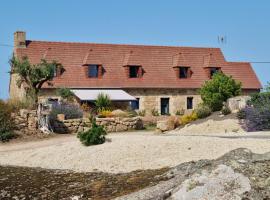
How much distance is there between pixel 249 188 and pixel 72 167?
9.23m

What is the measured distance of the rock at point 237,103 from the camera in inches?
1141

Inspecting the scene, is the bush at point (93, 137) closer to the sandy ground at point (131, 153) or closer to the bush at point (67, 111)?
the sandy ground at point (131, 153)

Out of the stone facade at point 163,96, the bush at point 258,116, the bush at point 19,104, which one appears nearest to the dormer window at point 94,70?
the stone facade at point 163,96

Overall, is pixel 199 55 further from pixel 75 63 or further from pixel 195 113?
pixel 195 113

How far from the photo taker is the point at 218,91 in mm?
32250

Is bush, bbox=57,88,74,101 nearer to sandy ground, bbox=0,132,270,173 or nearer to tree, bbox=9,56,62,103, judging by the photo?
tree, bbox=9,56,62,103

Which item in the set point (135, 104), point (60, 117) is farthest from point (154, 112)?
point (60, 117)

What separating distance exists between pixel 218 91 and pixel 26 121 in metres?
12.4

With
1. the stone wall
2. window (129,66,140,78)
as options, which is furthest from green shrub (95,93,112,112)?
the stone wall

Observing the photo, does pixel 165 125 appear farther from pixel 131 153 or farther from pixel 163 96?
pixel 163 96

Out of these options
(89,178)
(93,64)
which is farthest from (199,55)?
(89,178)

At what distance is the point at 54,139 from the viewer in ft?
81.6

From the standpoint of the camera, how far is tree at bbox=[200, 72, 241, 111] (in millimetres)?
31453

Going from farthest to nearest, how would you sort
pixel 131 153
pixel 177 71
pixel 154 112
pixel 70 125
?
pixel 177 71, pixel 154 112, pixel 70 125, pixel 131 153
